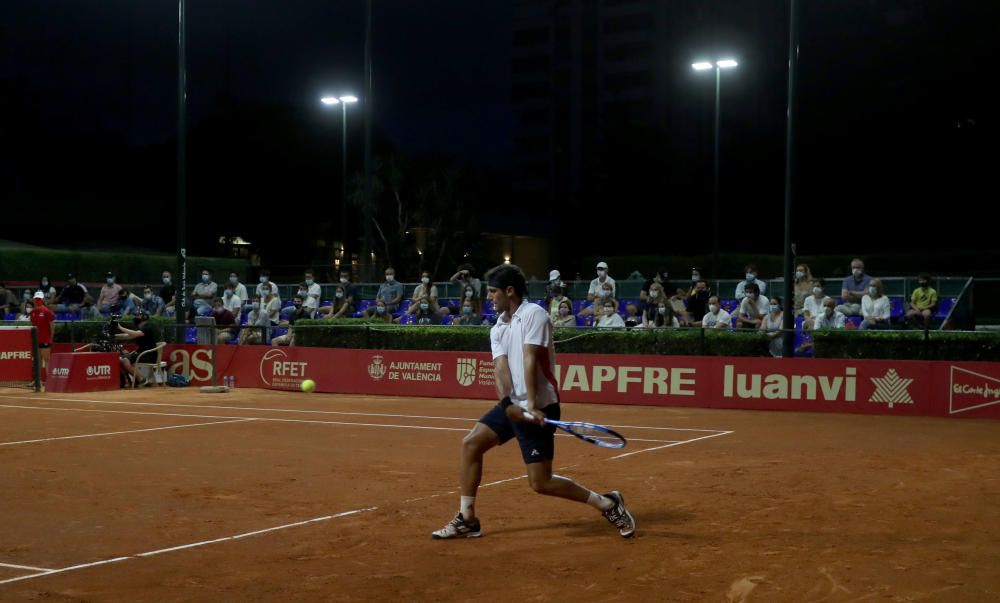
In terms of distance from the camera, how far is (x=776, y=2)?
229 ft

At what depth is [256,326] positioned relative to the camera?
81.0 feet

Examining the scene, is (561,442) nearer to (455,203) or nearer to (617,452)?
(617,452)

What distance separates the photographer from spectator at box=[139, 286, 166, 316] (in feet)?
94.1

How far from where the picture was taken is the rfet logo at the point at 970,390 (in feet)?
57.5

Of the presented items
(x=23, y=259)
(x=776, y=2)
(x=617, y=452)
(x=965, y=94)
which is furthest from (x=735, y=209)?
(x=617, y=452)

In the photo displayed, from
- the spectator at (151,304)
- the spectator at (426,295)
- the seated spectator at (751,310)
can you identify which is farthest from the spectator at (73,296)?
the seated spectator at (751,310)

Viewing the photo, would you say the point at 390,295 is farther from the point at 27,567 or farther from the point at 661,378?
the point at 27,567

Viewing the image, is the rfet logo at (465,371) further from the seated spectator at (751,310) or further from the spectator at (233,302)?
the spectator at (233,302)

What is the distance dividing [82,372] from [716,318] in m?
13.7

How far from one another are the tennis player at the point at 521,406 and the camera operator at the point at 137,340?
57.1ft

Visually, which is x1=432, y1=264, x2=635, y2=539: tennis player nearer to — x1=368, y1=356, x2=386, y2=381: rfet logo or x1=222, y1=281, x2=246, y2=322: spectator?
x1=368, y1=356, x2=386, y2=381: rfet logo

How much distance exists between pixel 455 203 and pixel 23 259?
2633 cm

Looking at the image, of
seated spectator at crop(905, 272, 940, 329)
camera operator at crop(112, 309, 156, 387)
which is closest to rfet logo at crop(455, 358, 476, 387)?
camera operator at crop(112, 309, 156, 387)

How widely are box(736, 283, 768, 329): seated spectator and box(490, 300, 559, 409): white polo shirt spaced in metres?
14.7
